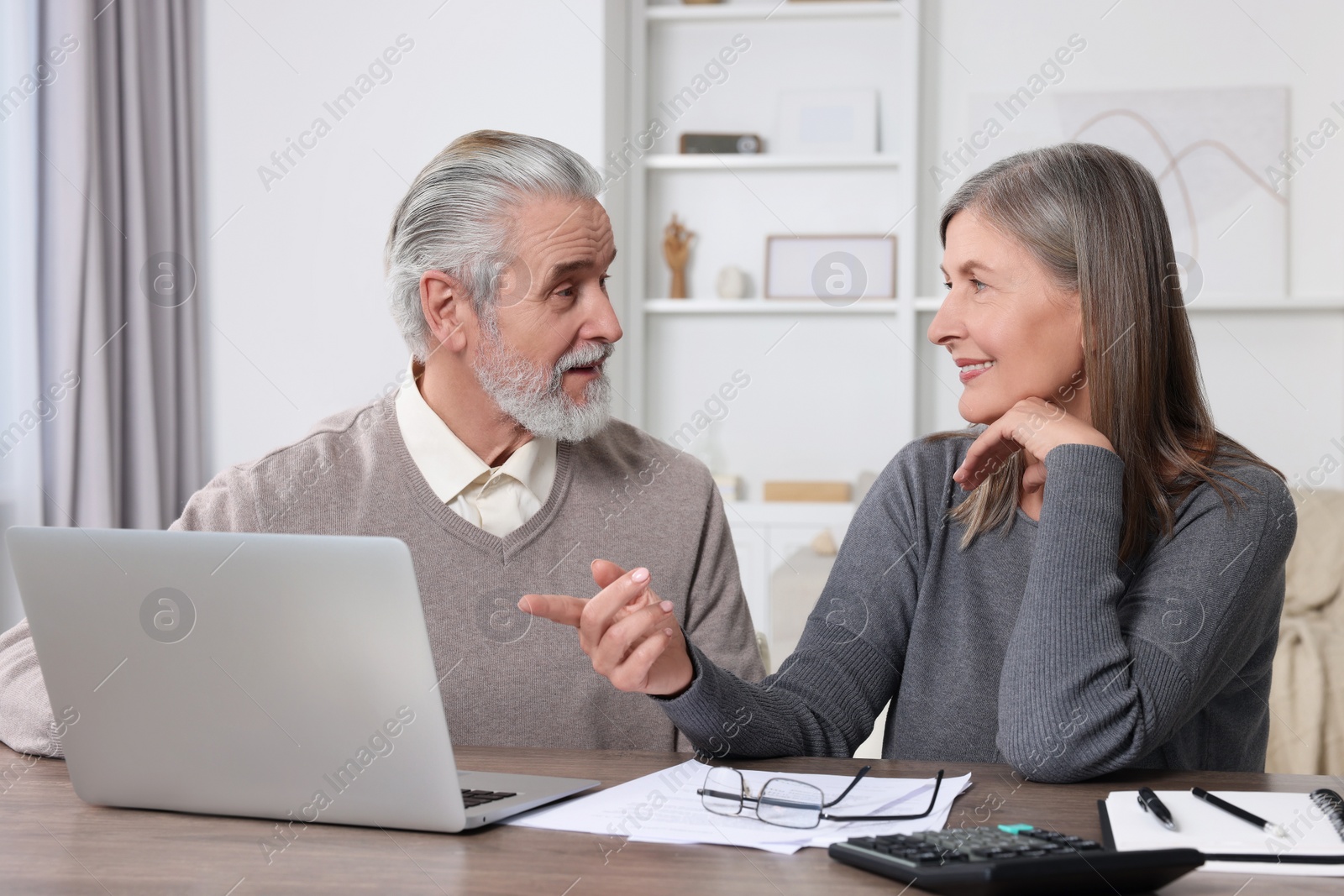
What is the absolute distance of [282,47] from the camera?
12.2ft

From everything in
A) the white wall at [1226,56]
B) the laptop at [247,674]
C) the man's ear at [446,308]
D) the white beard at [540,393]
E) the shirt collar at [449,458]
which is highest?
the white wall at [1226,56]

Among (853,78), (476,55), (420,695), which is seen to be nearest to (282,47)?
(476,55)

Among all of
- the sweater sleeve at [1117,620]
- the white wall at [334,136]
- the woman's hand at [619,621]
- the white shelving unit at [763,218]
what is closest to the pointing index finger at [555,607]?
the woman's hand at [619,621]

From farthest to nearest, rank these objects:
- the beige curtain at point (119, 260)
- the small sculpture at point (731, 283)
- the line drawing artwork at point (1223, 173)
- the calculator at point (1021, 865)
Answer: the small sculpture at point (731, 283) < the line drawing artwork at point (1223, 173) < the beige curtain at point (119, 260) < the calculator at point (1021, 865)

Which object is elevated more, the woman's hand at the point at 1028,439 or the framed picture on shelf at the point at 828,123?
the framed picture on shelf at the point at 828,123

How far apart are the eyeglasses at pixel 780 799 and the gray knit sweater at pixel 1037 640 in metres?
0.13

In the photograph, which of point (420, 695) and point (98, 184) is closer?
point (420, 695)

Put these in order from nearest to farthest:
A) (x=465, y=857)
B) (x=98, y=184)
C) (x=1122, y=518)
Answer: (x=465, y=857) < (x=1122, y=518) < (x=98, y=184)

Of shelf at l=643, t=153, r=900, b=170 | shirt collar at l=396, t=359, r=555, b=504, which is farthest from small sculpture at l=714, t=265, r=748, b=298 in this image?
shirt collar at l=396, t=359, r=555, b=504

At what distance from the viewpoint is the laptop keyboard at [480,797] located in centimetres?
95

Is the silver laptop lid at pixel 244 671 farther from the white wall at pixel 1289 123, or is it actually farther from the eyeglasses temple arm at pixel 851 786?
the white wall at pixel 1289 123

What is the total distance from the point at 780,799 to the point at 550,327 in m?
0.80

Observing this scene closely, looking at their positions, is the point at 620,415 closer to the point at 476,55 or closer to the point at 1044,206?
the point at 476,55

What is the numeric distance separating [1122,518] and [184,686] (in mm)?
915
